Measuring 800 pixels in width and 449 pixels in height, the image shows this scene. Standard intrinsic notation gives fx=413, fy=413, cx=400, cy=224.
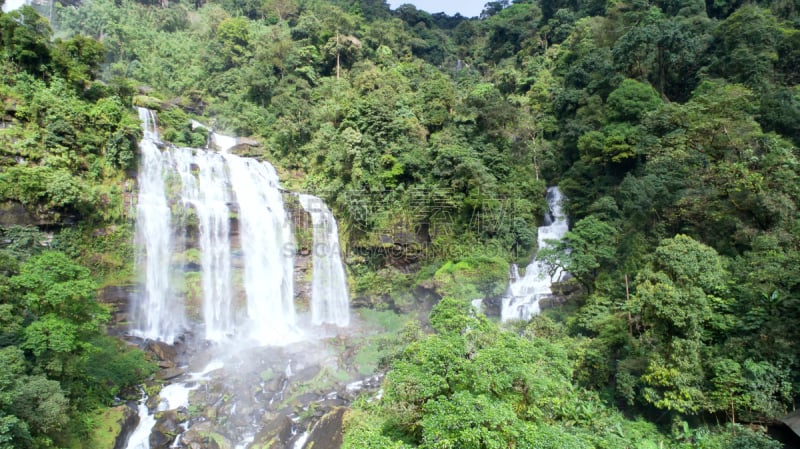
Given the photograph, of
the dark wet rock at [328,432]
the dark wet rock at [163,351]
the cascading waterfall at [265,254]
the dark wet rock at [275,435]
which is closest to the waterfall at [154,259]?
the dark wet rock at [163,351]

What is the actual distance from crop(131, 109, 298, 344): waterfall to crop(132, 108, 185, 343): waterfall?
0.04 m

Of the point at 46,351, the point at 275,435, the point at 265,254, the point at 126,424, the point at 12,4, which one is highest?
the point at 12,4

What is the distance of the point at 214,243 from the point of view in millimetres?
20500

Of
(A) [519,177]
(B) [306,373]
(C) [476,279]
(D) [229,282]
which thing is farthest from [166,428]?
(A) [519,177]

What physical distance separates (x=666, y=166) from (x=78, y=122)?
977 inches

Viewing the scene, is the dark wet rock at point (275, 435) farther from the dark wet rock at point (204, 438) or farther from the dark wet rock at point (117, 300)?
the dark wet rock at point (117, 300)

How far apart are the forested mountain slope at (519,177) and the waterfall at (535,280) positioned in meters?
0.80

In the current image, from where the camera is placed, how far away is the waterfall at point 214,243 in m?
19.1

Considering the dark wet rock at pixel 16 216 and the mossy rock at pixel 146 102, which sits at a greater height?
the mossy rock at pixel 146 102

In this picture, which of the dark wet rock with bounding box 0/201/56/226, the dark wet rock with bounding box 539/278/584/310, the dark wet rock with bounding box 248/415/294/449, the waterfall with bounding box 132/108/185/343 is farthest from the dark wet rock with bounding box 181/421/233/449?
the dark wet rock with bounding box 539/278/584/310

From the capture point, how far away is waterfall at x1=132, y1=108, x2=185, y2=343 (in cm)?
1870

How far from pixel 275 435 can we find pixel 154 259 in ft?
35.1

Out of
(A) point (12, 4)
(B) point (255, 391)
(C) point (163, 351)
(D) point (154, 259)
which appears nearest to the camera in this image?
(B) point (255, 391)

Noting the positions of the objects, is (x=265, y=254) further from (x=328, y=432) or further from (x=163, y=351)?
(x=328, y=432)
